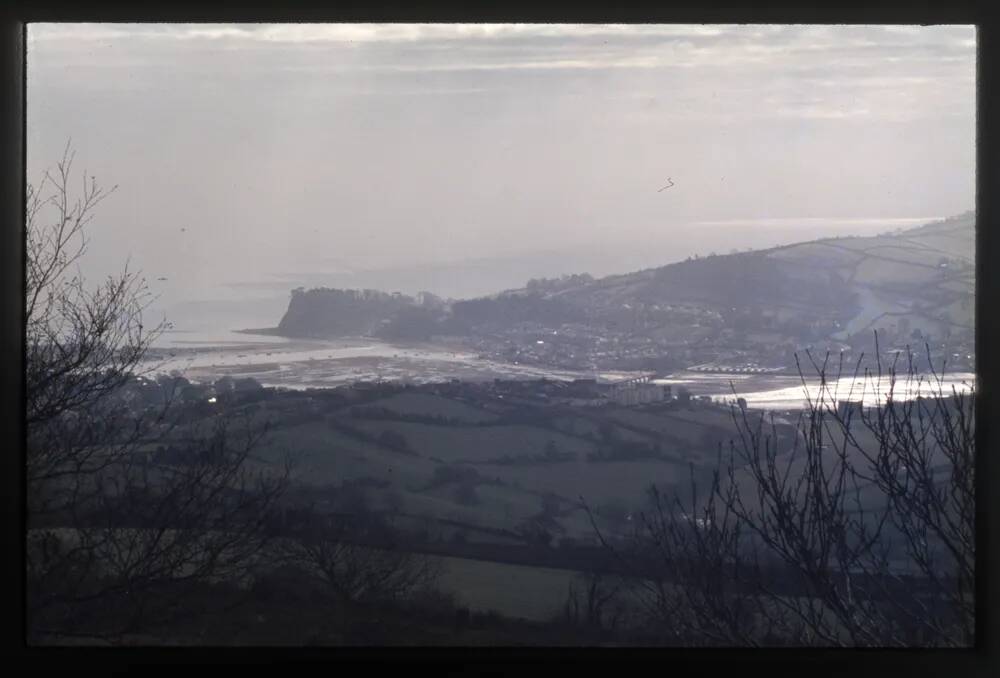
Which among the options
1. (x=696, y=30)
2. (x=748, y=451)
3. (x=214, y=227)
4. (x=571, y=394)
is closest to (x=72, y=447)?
(x=214, y=227)

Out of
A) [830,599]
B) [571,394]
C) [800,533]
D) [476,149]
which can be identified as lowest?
[830,599]

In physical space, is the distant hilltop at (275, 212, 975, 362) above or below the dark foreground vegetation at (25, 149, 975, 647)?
above

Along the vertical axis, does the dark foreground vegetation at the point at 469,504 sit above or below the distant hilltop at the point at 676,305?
below

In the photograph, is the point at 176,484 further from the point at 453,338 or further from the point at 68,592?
the point at 453,338

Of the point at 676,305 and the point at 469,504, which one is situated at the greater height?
the point at 676,305
